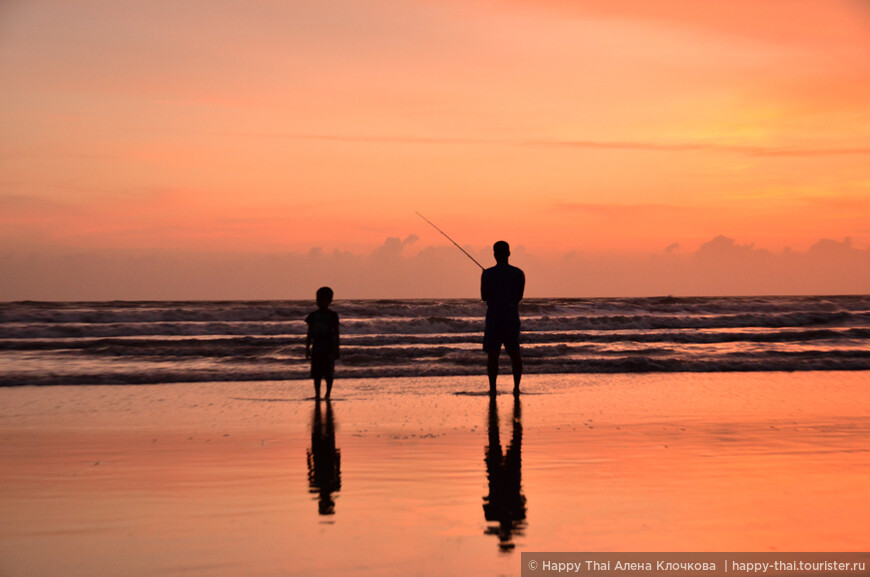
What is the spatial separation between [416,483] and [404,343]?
1544cm

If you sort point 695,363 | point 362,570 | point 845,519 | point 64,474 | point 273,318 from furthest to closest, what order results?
point 273,318, point 695,363, point 64,474, point 845,519, point 362,570

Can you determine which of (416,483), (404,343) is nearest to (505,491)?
(416,483)

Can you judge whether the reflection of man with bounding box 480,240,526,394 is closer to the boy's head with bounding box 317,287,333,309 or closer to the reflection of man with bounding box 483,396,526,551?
the boy's head with bounding box 317,287,333,309

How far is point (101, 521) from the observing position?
14.4 ft

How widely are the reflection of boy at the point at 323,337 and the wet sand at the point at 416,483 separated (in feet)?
1.52

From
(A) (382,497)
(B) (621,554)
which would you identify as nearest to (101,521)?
(A) (382,497)

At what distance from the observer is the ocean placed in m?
14.2

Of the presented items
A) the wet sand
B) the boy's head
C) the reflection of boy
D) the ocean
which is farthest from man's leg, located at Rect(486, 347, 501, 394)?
the ocean

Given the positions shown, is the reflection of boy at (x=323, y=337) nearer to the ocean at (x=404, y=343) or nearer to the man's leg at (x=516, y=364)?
the man's leg at (x=516, y=364)

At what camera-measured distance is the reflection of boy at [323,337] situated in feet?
32.2

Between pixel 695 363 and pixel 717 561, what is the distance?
1161 centimetres

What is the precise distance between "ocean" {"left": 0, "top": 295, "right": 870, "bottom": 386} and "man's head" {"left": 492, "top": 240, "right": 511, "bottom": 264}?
4.08 meters

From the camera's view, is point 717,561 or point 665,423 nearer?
point 717,561

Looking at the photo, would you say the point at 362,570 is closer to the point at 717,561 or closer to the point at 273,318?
the point at 717,561
